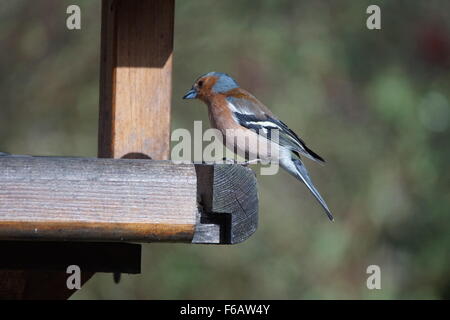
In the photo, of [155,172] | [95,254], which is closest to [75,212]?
[155,172]

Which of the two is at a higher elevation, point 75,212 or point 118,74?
point 118,74

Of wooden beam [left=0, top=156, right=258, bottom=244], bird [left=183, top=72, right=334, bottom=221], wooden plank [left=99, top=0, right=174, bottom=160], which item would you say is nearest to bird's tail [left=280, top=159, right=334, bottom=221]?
bird [left=183, top=72, right=334, bottom=221]

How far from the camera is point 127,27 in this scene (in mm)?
4398

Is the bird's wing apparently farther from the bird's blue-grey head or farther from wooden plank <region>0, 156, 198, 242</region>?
wooden plank <region>0, 156, 198, 242</region>

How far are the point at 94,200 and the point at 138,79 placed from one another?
142 centimetres

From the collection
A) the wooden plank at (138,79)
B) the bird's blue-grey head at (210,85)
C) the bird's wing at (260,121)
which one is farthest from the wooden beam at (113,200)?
the bird's blue-grey head at (210,85)

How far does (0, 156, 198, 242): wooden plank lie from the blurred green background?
356 cm

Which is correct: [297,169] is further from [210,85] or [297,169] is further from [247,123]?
[210,85]

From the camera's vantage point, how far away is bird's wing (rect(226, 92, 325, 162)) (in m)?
5.50

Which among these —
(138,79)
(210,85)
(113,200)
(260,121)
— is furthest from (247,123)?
(113,200)

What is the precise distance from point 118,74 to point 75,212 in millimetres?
1450

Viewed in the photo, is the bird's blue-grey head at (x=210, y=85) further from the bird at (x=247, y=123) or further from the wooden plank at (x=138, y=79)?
the wooden plank at (x=138, y=79)

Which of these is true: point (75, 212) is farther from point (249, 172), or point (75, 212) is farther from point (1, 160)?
point (249, 172)

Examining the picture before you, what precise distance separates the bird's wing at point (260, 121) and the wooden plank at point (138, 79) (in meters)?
1.13
